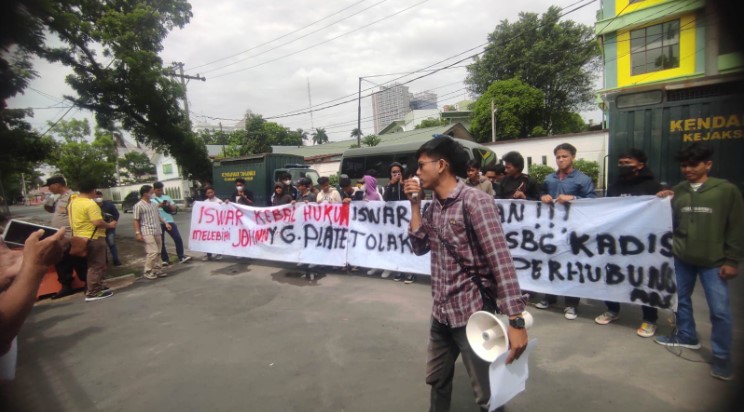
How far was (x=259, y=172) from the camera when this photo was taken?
14.5 metres

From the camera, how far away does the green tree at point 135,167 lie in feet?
152

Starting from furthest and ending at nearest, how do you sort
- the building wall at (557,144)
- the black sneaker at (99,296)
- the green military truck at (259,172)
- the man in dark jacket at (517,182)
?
the building wall at (557,144), the green military truck at (259,172), the black sneaker at (99,296), the man in dark jacket at (517,182)

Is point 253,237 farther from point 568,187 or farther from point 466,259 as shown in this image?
point 466,259

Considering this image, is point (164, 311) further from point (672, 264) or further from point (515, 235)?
point (672, 264)

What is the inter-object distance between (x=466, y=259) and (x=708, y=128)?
6.21 metres

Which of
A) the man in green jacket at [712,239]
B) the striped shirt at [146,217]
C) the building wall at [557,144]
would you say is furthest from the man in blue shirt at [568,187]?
the building wall at [557,144]

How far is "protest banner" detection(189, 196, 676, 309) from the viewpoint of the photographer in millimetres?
3361

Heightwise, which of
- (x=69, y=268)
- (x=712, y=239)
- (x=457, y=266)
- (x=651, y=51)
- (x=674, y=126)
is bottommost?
(x=69, y=268)

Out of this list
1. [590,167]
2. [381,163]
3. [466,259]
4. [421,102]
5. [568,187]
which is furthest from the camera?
[421,102]

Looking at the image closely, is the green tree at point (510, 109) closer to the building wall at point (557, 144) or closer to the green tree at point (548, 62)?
the green tree at point (548, 62)

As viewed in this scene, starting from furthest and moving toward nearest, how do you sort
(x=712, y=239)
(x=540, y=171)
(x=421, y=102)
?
1. (x=421, y=102)
2. (x=540, y=171)
3. (x=712, y=239)

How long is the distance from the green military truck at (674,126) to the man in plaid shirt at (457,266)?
5.71 m

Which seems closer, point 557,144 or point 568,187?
point 568,187

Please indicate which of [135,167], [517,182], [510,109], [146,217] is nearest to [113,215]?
[146,217]
